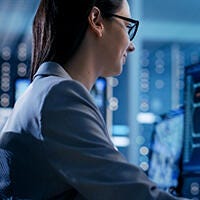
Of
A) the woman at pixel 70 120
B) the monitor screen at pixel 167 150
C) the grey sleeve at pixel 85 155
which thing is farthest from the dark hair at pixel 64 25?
the monitor screen at pixel 167 150

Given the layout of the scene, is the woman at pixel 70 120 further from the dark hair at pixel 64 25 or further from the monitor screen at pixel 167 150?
the monitor screen at pixel 167 150

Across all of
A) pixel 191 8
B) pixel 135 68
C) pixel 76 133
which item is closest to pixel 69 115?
pixel 76 133

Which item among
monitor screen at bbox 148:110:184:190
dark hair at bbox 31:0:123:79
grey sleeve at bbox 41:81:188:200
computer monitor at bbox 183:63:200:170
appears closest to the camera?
grey sleeve at bbox 41:81:188:200

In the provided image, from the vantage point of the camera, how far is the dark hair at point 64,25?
3.48 feet

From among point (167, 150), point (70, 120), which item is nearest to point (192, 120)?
point (167, 150)

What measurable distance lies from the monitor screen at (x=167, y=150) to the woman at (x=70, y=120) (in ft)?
4.52

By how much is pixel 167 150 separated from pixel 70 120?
5.60 feet

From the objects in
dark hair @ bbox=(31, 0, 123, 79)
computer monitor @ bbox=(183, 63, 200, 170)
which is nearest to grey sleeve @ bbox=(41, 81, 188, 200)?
dark hair @ bbox=(31, 0, 123, 79)

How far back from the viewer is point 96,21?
1.08 metres

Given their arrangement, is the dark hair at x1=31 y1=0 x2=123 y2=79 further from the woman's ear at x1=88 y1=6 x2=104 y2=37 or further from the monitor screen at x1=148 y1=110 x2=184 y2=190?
the monitor screen at x1=148 y1=110 x2=184 y2=190

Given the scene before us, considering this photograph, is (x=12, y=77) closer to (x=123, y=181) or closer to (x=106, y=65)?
(x=106, y=65)

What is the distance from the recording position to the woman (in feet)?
2.91

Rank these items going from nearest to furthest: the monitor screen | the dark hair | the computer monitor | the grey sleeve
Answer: the grey sleeve → the dark hair → the computer monitor → the monitor screen

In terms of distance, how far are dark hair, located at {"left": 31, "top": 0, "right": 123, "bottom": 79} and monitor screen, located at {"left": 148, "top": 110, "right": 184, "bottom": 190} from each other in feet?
4.68
